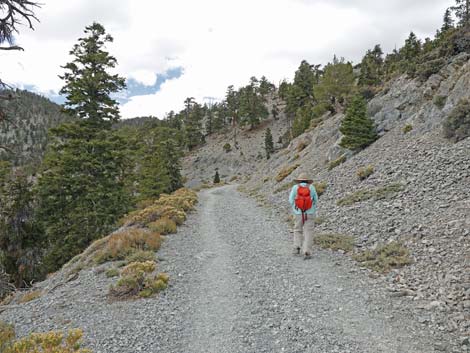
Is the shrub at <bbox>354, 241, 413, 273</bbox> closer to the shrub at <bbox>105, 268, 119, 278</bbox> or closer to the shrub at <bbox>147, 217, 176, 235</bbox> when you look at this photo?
the shrub at <bbox>105, 268, 119, 278</bbox>

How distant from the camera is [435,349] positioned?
4492 mm

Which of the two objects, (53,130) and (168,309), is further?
(53,130)

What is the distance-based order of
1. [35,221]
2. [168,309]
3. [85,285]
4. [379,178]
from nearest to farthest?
[168,309]
[85,285]
[379,178]
[35,221]

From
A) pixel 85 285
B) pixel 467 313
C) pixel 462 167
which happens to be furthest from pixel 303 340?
pixel 462 167

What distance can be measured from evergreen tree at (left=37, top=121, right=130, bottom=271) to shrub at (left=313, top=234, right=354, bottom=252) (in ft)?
43.1

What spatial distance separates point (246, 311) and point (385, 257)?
3.98 m

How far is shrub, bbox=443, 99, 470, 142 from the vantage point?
12.7 metres

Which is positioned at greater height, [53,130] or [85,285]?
[53,130]

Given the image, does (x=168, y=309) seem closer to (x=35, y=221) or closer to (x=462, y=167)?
(x=462, y=167)

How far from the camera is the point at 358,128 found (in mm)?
21406

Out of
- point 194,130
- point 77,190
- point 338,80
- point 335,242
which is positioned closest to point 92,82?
point 77,190

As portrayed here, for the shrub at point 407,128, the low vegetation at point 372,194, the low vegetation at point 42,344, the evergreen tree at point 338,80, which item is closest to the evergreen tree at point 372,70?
the evergreen tree at point 338,80

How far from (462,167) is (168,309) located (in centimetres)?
1044

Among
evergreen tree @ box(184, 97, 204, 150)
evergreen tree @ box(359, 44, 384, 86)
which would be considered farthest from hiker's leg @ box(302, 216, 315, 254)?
evergreen tree @ box(184, 97, 204, 150)
